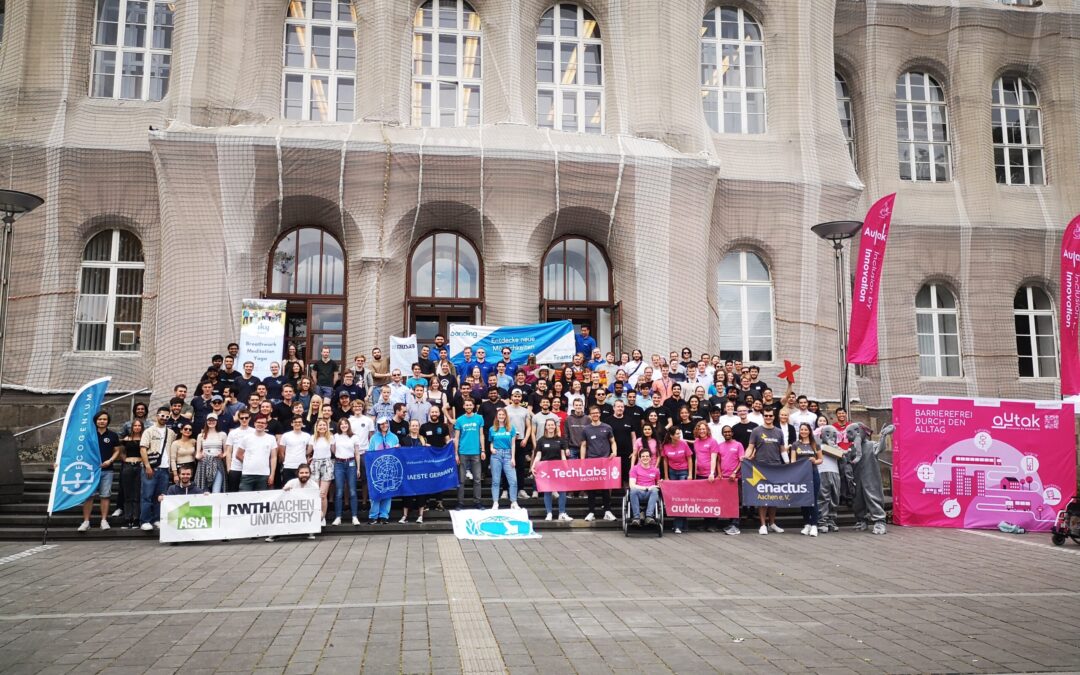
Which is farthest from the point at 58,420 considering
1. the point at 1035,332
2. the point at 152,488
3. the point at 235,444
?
the point at 1035,332

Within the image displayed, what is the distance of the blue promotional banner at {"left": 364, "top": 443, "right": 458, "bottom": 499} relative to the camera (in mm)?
12070

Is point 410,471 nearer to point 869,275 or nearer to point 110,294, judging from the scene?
point 110,294

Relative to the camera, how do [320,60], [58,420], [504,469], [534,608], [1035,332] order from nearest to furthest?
[534,608] → [504,469] → [58,420] → [320,60] → [1035,332]

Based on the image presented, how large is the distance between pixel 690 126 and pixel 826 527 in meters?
10.7

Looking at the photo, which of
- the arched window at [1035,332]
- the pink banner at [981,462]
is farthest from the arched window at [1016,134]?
the pink banner at [981,462]

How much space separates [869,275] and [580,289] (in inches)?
271

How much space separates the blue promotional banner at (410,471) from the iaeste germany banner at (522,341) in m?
4.51

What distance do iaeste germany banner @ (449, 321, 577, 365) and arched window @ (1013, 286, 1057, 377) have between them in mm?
14372

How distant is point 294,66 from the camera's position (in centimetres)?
1916

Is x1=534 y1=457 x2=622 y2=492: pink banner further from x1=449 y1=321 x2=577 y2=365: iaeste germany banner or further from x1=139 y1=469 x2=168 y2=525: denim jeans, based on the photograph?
x1=139 y1=469 x2=168 y2=525: denim jeans

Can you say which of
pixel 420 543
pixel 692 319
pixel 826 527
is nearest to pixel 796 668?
pixel 420 543

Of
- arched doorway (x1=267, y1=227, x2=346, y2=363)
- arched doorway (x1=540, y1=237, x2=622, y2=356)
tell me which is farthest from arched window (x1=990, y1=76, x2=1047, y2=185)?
arched doorway (x1=267, y1=227, x2=346, y2=363)

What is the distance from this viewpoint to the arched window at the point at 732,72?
816 inches

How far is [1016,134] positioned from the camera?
77.5ft
